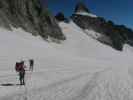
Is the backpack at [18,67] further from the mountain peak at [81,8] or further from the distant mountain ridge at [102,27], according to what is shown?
the mountain peak at [81,8]

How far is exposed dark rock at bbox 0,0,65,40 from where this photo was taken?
174ft

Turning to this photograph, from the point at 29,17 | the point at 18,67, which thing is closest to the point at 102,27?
the point at 29,17

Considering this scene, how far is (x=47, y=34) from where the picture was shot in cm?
6719

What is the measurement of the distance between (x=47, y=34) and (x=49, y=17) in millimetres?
12557

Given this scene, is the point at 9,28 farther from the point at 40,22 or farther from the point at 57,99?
the point at 57,99

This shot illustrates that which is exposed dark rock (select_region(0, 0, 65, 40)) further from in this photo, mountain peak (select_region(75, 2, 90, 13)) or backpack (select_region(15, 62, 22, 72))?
mountain peak (select_region(75, 2, 90, 13))

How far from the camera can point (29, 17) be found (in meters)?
65.2

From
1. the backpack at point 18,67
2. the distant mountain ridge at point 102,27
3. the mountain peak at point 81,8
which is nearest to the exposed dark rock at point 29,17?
the backpack at point 18,67

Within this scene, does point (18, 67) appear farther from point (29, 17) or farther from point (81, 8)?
point (81, 8)

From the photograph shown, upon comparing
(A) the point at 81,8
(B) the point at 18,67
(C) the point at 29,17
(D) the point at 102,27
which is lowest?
(B) the point at 18,67

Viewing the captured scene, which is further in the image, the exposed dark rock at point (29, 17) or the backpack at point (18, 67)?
the exposed dark rock at point (29, 17)

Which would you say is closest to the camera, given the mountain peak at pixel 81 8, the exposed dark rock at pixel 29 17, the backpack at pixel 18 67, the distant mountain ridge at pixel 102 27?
the backpack at pixel 18 67

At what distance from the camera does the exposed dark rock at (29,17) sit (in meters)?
53.0

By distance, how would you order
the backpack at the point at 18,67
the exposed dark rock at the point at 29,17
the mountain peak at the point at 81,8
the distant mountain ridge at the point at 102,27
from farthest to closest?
the mountain peak at the point at 81,8 < the distant mountain ridge at the point at 102,27 < the exposed dark rock at the point at 29,17 < the backpack at the point at 18,67
